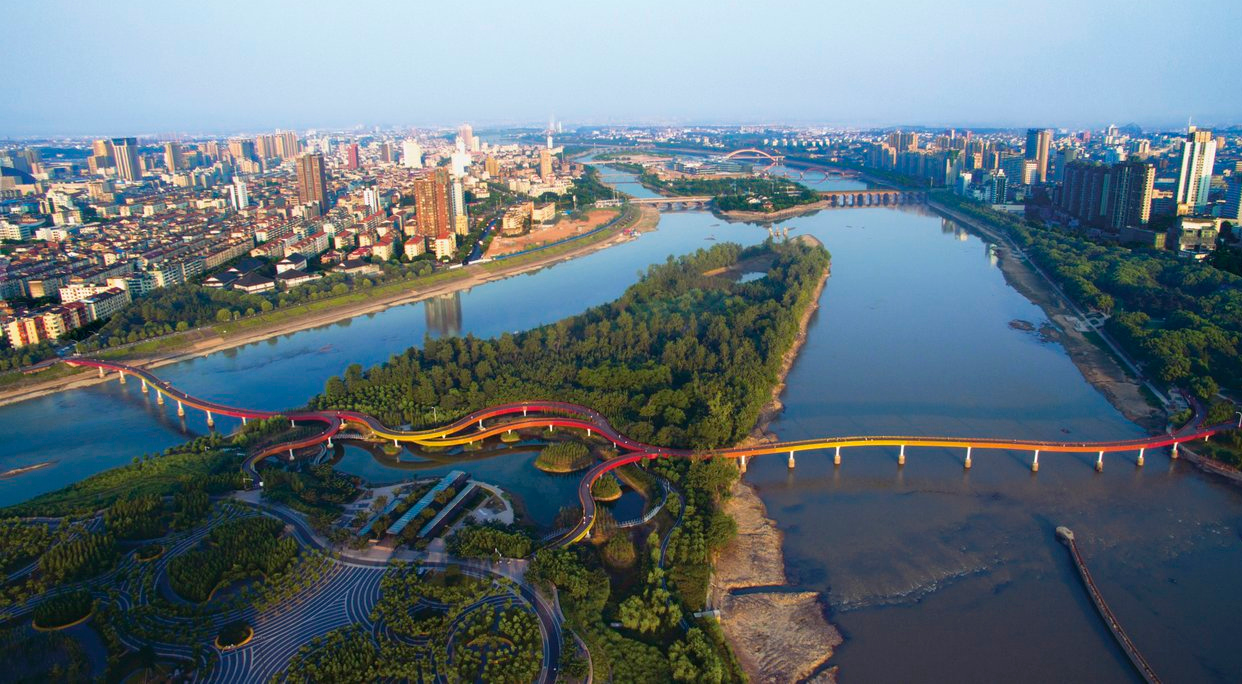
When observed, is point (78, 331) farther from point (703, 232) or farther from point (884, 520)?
point (703, 232)

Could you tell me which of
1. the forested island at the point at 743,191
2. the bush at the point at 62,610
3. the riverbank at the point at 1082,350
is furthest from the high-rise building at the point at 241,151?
the bush at the point at 62,610

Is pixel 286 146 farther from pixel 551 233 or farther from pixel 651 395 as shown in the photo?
pixel 651 395

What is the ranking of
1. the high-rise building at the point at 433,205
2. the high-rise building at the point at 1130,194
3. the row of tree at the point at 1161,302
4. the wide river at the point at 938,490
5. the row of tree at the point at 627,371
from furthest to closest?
the high-rise building at the point at 433,205
the high-rise building at the point at 1130,194
the row of tree at the point at 1161,302
the row of tree at the point at 627,371
the wide river at the point at 938,490

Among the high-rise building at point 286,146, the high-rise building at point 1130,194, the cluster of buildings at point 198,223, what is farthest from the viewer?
the high-rise building at point 286,146

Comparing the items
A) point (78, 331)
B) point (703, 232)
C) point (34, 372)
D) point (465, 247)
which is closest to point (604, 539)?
point (34, 372)

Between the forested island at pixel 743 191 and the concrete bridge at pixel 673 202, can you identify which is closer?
the forested island at pixel 743 191

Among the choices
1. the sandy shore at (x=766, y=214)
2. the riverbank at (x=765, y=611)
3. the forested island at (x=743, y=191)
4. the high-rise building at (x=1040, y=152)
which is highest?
the high-rise building at (x=1040, y=152)

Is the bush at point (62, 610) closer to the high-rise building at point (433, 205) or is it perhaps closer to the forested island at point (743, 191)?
the high-rise building at point (433, 205)
